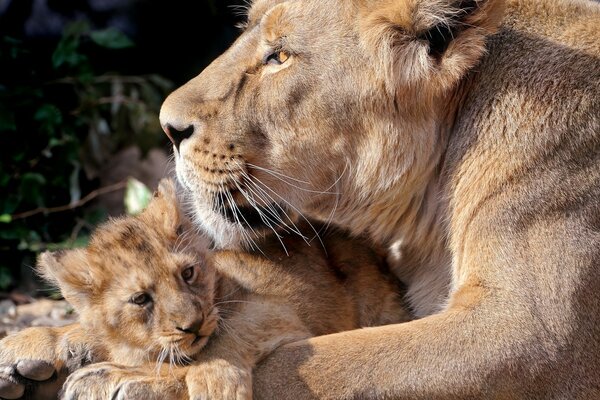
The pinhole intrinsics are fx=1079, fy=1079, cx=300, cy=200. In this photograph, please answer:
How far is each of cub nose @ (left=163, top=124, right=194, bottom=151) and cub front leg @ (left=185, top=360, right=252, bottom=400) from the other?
2.77 ft

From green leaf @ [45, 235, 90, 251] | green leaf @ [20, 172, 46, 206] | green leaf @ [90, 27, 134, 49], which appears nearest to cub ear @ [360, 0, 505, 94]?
green leaf @ [45, 235, 90, 251]

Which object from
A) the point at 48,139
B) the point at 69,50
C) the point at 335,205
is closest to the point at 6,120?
the point at 48,139

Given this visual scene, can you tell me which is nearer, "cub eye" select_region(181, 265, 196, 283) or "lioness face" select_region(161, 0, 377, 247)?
"cub eye" select_region(181, 265, 196, 283)

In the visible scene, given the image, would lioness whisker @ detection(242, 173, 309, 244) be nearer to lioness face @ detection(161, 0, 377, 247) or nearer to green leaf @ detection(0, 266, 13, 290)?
lioness face @ detection(161, 0, 377, 247)

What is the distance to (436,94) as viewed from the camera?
3555 millimetres

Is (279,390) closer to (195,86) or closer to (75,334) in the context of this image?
(75,334)

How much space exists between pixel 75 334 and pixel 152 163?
12.2 ft

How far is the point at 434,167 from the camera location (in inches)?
146

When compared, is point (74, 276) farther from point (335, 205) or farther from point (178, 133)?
point (335, 205)

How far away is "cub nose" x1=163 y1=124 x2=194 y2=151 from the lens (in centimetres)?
368

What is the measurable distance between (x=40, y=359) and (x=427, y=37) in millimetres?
1696

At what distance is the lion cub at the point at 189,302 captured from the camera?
328 cm

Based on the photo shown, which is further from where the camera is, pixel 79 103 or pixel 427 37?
pixel 79 103

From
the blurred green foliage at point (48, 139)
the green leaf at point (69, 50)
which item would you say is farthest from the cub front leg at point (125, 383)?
the green leaf at point (69, 50)
